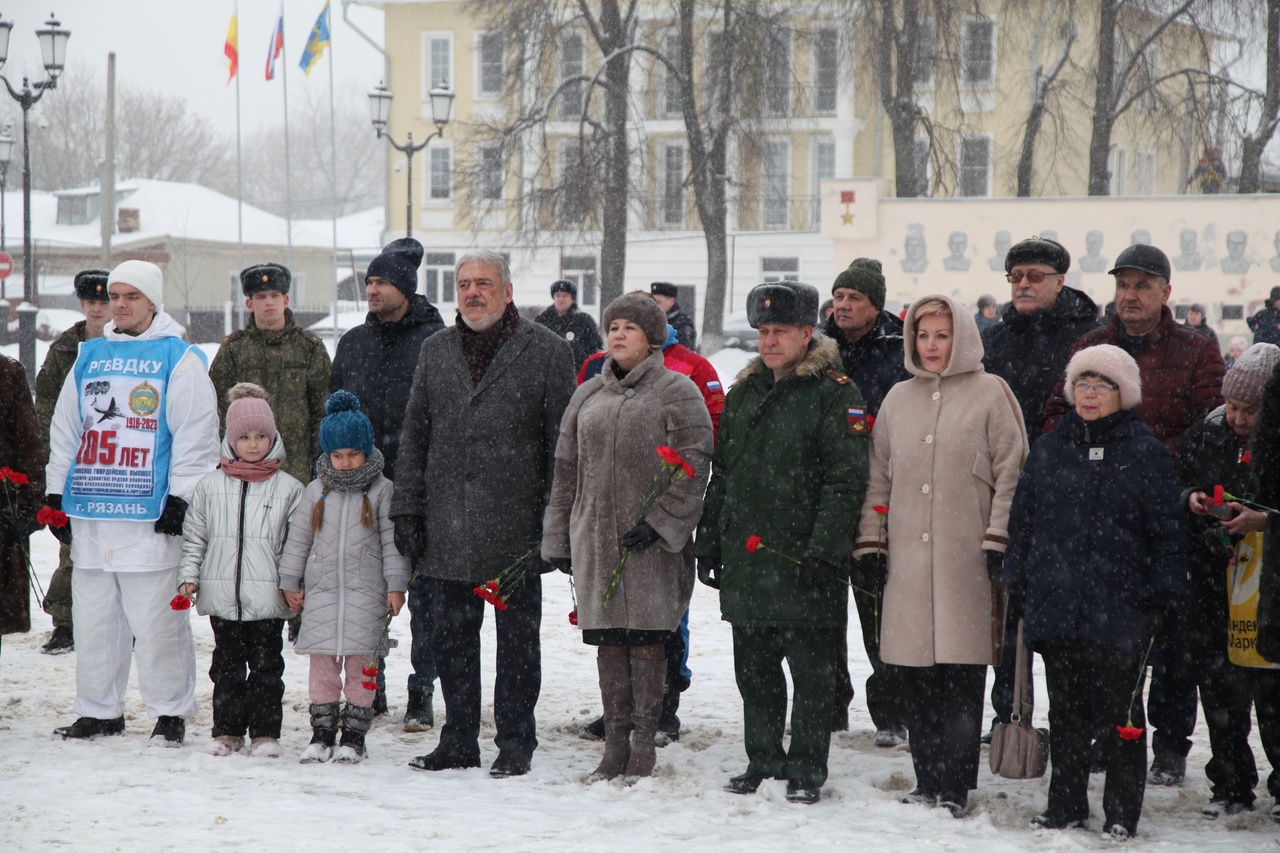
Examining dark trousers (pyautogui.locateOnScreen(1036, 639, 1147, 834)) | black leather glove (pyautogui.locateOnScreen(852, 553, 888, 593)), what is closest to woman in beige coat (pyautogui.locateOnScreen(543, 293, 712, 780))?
black leather glove (pyautogui.locateOnScreen(852, 553, 888, 593))

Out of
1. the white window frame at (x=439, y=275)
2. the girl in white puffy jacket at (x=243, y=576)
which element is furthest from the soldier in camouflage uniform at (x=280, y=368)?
the white window frame at (x=439, y=275)

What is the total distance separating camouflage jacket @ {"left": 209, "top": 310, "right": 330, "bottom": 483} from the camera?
7.04 m

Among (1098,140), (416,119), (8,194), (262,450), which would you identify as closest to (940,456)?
(262,450)

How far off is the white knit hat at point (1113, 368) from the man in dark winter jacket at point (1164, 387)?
0.66 metres

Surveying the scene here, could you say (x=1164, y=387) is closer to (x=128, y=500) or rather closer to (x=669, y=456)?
(x=669, y=456)

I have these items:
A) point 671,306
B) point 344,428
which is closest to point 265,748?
point 344,428

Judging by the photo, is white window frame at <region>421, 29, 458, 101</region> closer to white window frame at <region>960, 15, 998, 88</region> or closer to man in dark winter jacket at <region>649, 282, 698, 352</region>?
white window frame at <region>960, 15, 998, 88</region>

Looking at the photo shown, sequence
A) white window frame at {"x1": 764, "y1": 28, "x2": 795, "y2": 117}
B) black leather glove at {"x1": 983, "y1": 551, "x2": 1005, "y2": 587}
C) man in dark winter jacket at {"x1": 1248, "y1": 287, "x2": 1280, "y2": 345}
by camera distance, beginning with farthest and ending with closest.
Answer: white window frame at {"x1": 764, "y1": 28, "x2": 795, "y2": 117} < man in dark winter jacket at {"x1": 1248, "y1": 287, "x2": 1280, "y2": 345} < black leather glove at {"x1": 983, "y1": 551, "x2": 1005, "y2": 587}

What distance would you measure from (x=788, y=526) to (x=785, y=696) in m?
0.70

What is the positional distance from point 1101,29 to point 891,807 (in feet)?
75.6

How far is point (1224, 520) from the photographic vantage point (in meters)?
4.79

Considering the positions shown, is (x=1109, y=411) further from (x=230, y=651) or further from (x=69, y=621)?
(x=69, y=621)

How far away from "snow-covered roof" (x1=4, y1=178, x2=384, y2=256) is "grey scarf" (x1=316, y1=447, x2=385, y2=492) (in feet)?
166

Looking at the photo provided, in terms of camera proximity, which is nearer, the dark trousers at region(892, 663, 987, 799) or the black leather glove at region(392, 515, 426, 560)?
the dark trousers at region(892, 663, 987, 799)
